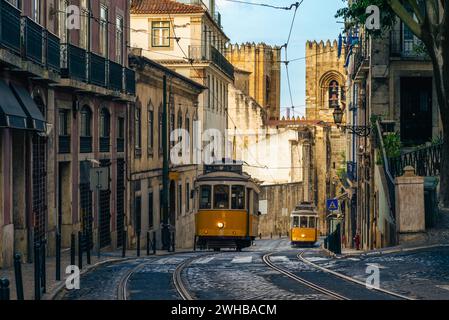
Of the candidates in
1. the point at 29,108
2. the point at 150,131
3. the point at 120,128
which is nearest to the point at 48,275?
the point at 29,108

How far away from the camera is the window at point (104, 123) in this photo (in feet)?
103

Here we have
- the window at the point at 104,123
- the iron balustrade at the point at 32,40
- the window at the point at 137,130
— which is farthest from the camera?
the window at the point at 137,130

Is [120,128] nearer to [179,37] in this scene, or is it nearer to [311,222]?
[179,37]

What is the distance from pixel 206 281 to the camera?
17812mm

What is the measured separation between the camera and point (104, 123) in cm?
3191

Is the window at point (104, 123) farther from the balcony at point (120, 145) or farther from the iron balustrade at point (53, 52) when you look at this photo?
the iron balustrade at point (53, 52)

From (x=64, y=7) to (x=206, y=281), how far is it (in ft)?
38.4

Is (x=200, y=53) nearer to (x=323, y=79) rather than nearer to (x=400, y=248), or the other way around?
(x=400, y=248)

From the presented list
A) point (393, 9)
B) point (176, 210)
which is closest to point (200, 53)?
point (176, 210)

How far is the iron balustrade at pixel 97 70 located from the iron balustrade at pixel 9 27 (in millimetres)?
8062

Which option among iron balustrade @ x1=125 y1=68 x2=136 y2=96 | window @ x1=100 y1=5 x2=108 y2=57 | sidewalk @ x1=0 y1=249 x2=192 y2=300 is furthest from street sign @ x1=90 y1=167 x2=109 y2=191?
iron balustrade @ x1=125 y1=68 x2=136 y2=96

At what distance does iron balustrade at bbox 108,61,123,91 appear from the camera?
102 ft

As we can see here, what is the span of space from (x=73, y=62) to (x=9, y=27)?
23.1ft

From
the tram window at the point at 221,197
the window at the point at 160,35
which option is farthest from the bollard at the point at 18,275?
the window at the point at 160,35
